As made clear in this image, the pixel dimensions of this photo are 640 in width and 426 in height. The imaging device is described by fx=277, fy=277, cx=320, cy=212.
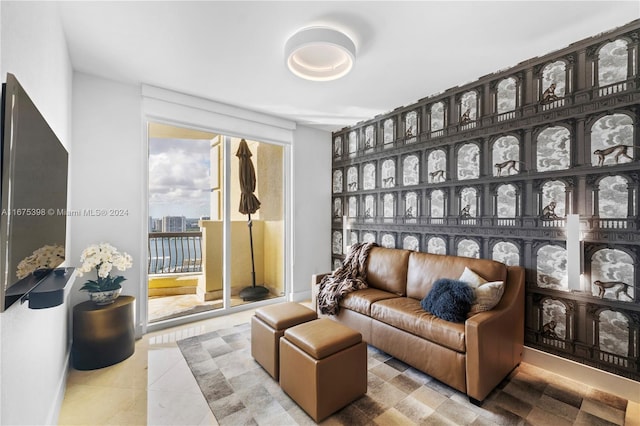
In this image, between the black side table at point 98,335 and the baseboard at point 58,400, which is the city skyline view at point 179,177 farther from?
the baseboard at point 58,400

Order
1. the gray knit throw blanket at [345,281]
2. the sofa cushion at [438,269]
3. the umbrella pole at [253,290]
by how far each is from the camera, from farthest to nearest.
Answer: the umbrella pole at [253,290] < the gray knit throw blanket at [345,281] < the sofa cushion at [438,269]

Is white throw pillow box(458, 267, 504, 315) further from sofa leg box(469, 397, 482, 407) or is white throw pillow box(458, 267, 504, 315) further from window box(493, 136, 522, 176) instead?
window box(493, 136, 522, 176)

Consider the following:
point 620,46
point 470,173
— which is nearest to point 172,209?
point 470,173

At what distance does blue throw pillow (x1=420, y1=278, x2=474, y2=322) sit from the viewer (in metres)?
2.19

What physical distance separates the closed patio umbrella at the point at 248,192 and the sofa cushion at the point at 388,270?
178 centimetres

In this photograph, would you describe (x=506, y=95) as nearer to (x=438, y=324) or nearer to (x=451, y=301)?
(x=451, y=301)

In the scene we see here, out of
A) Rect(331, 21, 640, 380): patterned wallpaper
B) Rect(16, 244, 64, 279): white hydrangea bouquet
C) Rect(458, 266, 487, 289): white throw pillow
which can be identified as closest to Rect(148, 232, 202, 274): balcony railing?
Rect(16, 244, 64, 279): white hydrangea bouquet

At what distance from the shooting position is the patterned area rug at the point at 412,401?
1828mm

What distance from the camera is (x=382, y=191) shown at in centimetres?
390

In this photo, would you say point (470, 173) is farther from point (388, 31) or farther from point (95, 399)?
point (95, 399)

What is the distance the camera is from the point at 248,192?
400 cm

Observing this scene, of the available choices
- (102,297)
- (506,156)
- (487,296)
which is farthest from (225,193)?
(506,156)

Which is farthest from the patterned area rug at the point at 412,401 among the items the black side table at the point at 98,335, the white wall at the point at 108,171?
the white wall at the point at 108,171

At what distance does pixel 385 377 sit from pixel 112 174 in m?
3.27
